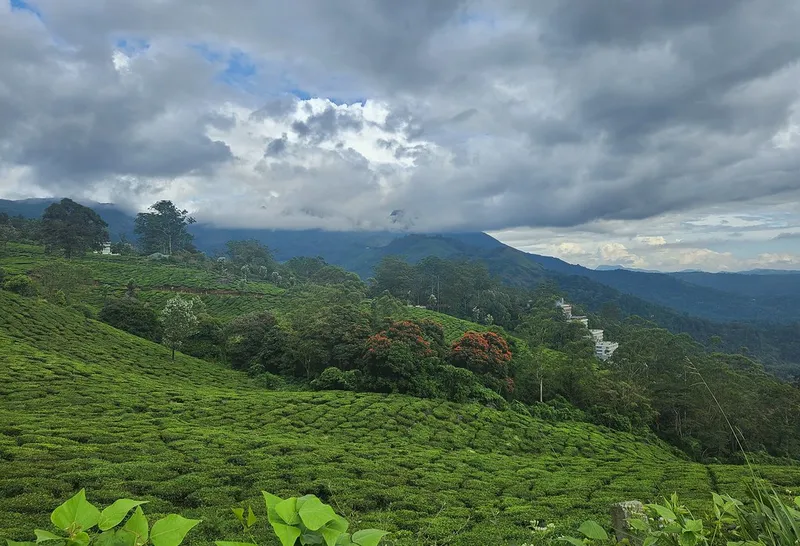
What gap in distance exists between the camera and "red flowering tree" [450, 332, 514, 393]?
84.9ft

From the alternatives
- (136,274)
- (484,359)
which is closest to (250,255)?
(136,274)

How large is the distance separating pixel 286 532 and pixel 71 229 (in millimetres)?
75502

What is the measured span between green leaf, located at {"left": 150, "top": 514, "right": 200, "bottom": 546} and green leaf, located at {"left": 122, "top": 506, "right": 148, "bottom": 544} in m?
0.03

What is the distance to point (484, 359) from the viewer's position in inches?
1017

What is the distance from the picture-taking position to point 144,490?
26.7 feet

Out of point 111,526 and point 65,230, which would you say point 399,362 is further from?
point 65,230

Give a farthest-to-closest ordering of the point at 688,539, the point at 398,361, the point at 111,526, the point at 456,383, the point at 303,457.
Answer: the point at 456,383, the point at 398,361, the point at 303,457, the point at 688,539, the point at 111,526

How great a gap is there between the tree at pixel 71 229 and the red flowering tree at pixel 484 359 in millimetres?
61337

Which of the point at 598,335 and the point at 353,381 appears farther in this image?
the point at 598,335

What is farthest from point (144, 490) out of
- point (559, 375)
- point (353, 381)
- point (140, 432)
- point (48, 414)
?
point (559, 375)

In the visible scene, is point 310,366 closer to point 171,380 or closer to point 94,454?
point 171,380

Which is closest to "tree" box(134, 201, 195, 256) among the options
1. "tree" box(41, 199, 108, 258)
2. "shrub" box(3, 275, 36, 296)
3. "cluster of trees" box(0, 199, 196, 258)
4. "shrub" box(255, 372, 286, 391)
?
"cluster of trees" box(0, 199, 196, 258)

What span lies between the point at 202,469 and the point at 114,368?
15.8 metres

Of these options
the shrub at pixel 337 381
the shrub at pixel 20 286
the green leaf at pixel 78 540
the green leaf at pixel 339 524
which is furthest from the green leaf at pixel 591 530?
the shrub at pixel 20 286
